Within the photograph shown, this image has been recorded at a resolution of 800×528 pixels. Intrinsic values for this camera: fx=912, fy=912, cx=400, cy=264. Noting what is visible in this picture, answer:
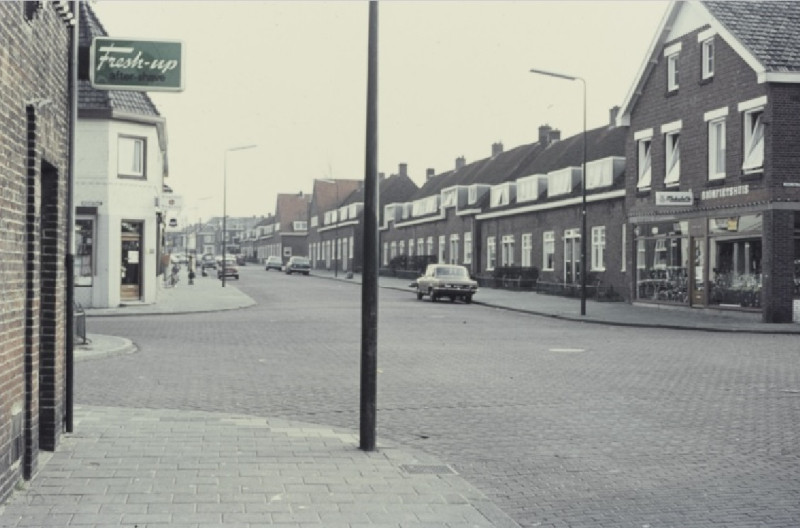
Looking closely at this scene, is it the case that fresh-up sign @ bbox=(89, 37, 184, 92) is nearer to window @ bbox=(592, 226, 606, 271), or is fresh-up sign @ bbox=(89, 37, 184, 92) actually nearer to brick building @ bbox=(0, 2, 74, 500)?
brick building @ bbox=(0, 2, 74, 500)

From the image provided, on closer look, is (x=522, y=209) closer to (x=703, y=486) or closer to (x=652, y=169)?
(x=652, y=169)

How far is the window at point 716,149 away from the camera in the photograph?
27.7 m

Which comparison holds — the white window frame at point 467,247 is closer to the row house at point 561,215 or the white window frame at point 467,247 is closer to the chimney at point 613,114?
the row house at point 561,215

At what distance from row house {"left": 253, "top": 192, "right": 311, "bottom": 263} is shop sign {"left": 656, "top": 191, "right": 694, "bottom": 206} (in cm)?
8984

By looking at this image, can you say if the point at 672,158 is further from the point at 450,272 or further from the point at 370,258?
the point at 370,258

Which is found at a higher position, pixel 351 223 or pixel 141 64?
pixel 351 223

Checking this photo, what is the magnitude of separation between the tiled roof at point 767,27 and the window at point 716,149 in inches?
97.4

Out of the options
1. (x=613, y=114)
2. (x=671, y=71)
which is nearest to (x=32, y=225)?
(x=671, y=71)

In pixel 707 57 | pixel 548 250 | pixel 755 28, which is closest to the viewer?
pixel 755 28

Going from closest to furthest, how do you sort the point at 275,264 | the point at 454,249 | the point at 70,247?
the point at 70,247
the point at 454,249
the point at 275,264

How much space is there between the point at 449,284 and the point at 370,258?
28.7m

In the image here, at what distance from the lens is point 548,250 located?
145 ft

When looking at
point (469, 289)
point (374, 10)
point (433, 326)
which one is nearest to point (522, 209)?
point (469, 289)

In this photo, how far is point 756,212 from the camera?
25.5 meters
